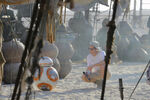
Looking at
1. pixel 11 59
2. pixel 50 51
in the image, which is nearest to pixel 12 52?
pixel 11 59

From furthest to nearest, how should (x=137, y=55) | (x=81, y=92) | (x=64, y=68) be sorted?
(x=137, y=55), (x=64, y=68), (x=81, y=92)

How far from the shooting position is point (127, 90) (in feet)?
26.9

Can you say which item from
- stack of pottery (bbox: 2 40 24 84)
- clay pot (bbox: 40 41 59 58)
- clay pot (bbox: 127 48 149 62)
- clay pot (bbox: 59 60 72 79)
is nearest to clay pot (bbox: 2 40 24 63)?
stack of pottery (bbox: 2 40 24 84)

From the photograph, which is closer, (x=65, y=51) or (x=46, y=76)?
(x=46, y=76)

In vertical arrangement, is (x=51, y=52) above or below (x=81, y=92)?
above

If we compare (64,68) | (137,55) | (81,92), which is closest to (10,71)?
(64,68)

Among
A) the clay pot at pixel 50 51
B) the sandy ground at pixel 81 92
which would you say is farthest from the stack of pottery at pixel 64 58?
the clay pot at pixel 50 51

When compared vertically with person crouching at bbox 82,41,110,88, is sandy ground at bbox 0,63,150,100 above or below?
below

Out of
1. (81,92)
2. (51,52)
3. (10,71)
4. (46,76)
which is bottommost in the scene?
(81,92)

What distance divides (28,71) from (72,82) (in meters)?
7.55

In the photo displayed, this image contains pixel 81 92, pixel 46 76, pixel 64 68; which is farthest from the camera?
pixel 64 68

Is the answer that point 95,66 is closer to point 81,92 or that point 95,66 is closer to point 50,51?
point 81,92

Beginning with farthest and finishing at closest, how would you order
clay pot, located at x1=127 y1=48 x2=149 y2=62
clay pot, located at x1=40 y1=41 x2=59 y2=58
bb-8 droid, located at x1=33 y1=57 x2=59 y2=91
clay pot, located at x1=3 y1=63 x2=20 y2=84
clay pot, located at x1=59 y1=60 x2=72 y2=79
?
clay pot, located at x1=127 y1=48 x2=149 y2=62, clay pot, located at x1=59 y1=60 x2=72 y2=79, clay pot, located at x1=40 y1=41 x2=59 y2=58, clay pot, located at x1=3 y1=63 x2=20 y2=84, bb-8 droid, located at x1=33 y1=57 x2=59 y2=91

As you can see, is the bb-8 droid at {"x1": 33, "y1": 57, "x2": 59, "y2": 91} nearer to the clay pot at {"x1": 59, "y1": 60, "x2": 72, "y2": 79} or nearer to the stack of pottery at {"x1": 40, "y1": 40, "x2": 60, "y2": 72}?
the stack of pottery at {"x1": 40, "y1": 40, "x2": 60, "y2": 72}
